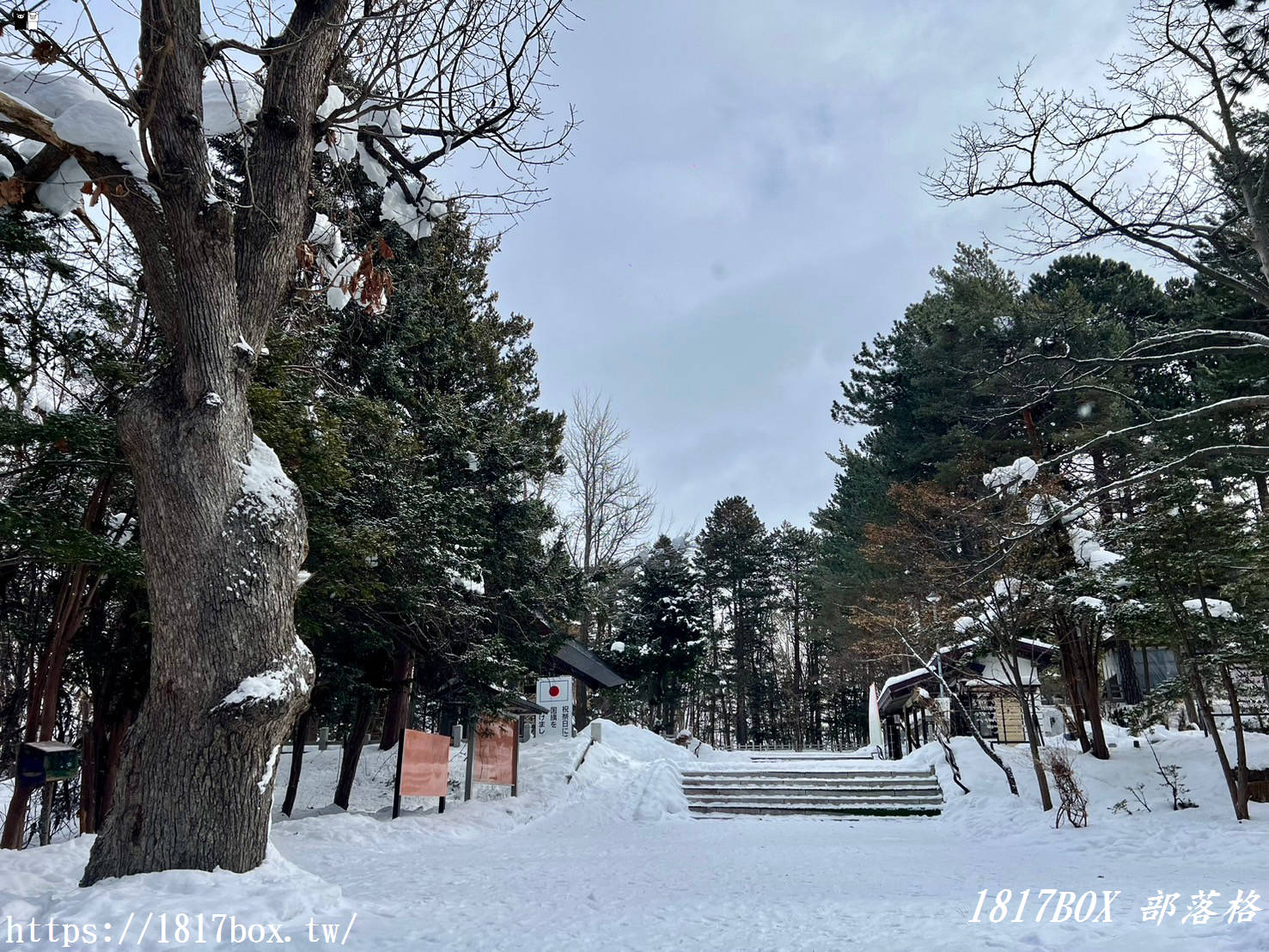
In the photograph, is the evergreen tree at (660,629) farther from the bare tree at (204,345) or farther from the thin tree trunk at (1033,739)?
the bare tree at (204,345)

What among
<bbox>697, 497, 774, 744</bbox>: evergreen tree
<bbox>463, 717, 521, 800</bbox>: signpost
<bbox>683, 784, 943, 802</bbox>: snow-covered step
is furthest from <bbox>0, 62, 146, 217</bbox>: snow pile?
<bbox>697, 497, 774, 744</bbox>: evergreen tree

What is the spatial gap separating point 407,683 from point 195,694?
8716mm

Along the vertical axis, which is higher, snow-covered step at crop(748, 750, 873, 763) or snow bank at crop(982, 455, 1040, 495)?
snow bank at crop(982, 455, 1040, 495)

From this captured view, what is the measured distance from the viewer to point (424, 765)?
10.6 meters

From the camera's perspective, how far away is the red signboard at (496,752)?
12.3m

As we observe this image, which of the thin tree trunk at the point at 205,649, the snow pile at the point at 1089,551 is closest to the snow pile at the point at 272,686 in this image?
the thin tree trunk at the point at 205,649

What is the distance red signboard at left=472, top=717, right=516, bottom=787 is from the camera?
1227cm

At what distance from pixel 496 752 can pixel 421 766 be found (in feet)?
7.12

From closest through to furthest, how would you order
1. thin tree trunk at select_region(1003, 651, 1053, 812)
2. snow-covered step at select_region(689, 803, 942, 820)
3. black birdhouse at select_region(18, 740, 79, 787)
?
black birdhouse at select_region(18, 740, 79, 787) → thin tree trunk at select_region(1003, 651, 1053, 812) → snow-covered step at select_region(689, 803, 942, 820)

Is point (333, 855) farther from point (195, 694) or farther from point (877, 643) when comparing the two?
point (877, 643)

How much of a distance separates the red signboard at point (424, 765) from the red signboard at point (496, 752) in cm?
113

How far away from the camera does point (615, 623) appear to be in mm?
26922

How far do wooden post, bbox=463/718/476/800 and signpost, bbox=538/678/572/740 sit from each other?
342cm

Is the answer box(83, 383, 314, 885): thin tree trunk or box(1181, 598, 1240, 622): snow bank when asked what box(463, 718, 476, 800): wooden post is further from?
box(1181, 598, 1240, 622): snow bank
